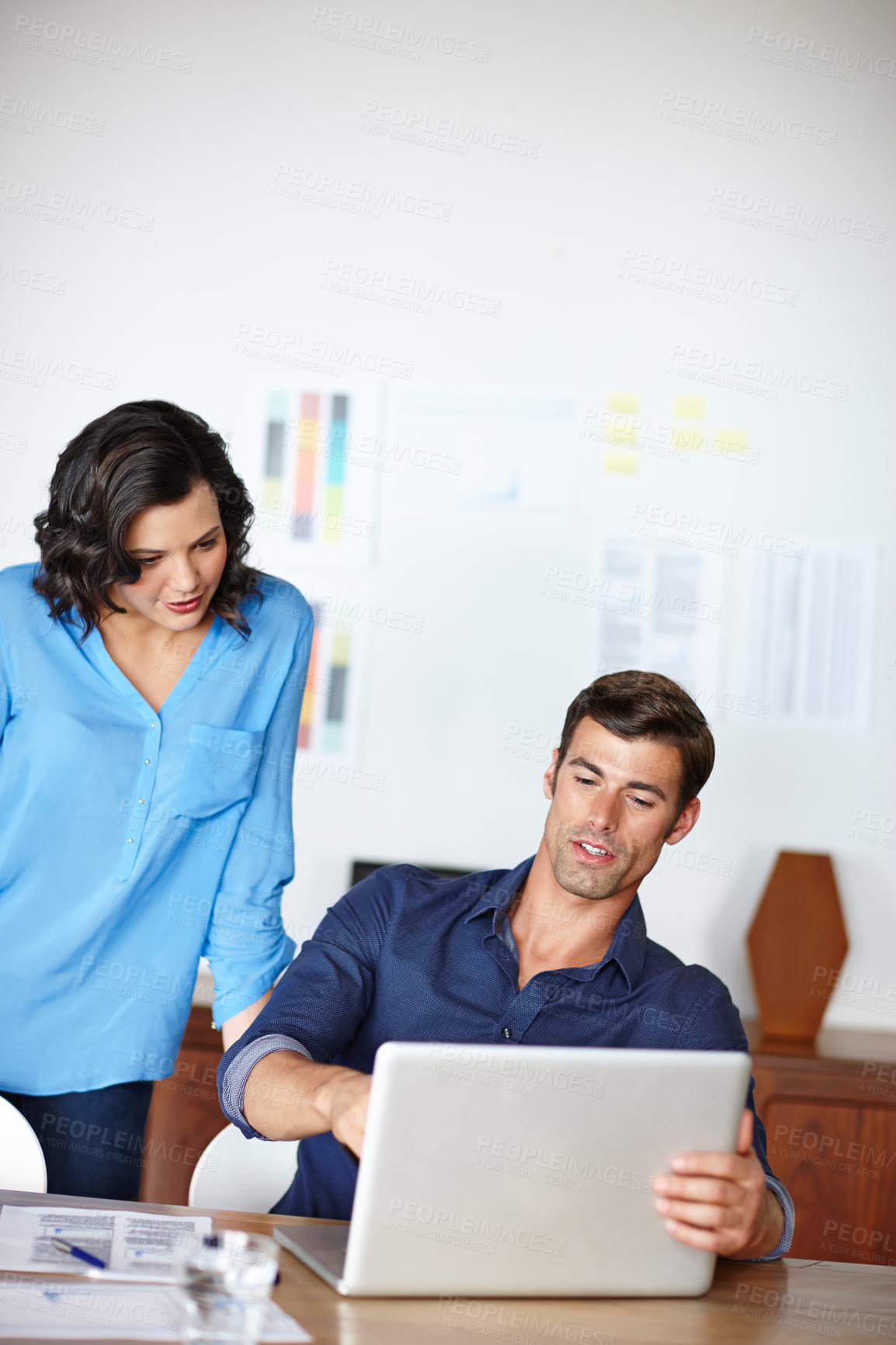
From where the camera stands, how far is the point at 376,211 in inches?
125

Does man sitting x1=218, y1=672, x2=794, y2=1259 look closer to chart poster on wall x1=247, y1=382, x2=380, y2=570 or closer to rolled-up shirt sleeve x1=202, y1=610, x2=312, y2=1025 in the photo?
rolled-up shirt sleeve x1=202, y1=610, x2=312, y2=1025

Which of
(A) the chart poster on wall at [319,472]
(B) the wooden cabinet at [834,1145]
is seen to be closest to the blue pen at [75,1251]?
(B) the wooden cabinet at [834,1145]

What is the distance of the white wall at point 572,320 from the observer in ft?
10.3

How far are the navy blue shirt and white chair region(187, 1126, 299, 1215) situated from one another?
0.13 ft

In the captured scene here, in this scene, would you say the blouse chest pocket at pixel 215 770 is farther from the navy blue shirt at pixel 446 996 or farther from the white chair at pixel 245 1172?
the white chair at pixel 245 1172

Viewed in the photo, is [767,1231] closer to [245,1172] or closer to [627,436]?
[245,1172]

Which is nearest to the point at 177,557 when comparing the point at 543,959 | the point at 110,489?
the point at 110,489

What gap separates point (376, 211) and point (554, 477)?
0.83 meters

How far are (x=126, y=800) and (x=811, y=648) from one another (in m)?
1.90

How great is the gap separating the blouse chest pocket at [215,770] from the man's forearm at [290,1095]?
1.77ft

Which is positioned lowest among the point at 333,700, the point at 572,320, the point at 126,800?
the point at 126,800

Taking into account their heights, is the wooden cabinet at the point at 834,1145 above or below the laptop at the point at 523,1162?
below

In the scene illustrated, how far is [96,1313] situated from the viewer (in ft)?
3.43

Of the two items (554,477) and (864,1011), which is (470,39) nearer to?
(554,477)
